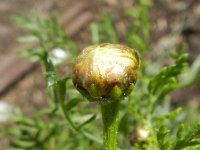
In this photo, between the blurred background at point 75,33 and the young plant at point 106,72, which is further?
the blurred background at point 75,33

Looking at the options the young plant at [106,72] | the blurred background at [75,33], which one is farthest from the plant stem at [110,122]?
the blurred background at [75,33]

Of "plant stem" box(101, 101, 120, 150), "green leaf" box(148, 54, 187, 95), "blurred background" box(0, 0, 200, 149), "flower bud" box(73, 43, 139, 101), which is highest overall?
"blurred background" box(0, 0, 200, 149)

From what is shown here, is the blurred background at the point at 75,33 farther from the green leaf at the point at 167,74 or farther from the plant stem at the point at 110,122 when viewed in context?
the plant stem at the point at 110,122

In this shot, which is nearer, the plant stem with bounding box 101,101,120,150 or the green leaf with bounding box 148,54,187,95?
the plant stem with bounding box 101,101,120,150

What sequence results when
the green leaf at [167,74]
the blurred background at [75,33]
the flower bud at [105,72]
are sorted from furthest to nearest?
1. the blurred background at [75,33]
2. the green leaf at [167,74]
3. the flower bud at [105,72]

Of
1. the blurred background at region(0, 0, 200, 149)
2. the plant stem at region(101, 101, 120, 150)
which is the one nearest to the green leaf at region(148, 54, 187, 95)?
the plant stem at region(101, 101, 120, 150)

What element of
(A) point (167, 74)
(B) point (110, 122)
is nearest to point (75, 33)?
(A) point (167, 74)

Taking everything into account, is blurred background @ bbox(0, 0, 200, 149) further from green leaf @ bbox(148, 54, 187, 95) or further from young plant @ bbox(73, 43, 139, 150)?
young plant @ bbox(73, 43, 139, 150)
